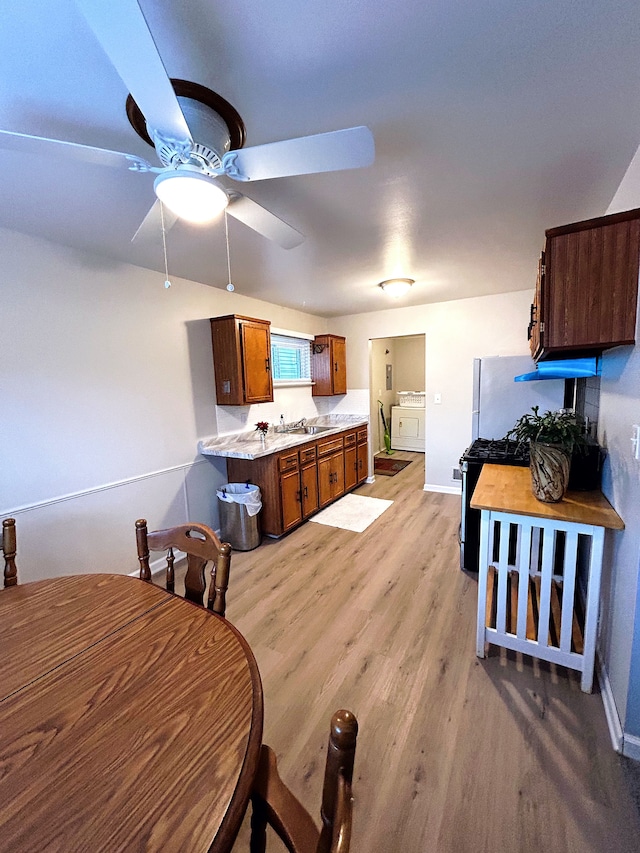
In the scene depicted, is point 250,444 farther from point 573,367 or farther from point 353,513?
point 573,367

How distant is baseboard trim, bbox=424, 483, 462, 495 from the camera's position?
4.52 metres

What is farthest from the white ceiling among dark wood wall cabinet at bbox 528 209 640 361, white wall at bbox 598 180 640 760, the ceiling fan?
white wall at bbox 598 180 640 760

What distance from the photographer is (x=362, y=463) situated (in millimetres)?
4898

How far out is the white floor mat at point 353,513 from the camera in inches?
144

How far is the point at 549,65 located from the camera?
107cm

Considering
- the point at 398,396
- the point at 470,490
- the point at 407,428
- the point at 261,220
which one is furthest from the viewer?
the point at 398,396

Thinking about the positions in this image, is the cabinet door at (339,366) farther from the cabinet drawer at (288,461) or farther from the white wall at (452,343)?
the cabinet drawer at (288,461)

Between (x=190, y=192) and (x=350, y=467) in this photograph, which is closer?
(x=190, y=192)

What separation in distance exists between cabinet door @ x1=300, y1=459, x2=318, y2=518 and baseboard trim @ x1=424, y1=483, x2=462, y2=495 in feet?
5.46

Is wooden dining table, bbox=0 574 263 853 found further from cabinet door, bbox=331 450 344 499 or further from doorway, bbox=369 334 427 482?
doorway, bbox=369 334 427 482

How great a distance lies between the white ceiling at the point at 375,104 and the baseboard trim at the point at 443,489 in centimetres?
310

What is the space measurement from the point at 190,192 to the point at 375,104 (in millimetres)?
702

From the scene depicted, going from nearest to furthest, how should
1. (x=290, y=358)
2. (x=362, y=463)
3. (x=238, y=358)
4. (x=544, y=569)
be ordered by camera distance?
(x=544, y=569)
(x=238, y=358)
(x=290, y=358)
(x=362, y=463)

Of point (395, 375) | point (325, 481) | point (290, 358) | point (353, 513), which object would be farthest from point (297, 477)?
point (395, 375)
